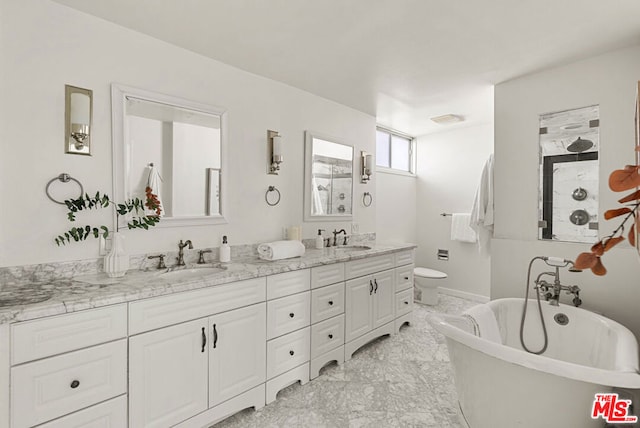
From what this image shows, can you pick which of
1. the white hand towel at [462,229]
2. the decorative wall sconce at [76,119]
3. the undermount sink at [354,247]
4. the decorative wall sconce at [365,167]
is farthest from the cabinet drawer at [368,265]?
the decorative wall sconce at [76,119]

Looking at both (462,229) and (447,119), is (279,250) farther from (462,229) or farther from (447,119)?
(462,229)

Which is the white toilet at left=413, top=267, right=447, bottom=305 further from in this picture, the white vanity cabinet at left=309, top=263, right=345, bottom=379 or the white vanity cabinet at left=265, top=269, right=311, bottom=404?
the white vanity cabinet at left=265, top=269, right=311, bottom=404

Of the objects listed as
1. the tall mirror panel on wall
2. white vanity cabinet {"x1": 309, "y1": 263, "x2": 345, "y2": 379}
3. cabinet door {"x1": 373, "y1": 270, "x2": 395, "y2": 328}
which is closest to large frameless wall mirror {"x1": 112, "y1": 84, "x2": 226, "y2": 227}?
white vanity cabinet {"x1": 309, "y1": 263, "x2": 345, "y2": 379}

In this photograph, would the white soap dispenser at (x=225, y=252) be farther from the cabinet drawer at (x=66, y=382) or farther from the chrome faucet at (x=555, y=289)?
the chrome faucet at (x=555, y=289)

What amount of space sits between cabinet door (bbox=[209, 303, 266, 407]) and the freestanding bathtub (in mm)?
1095

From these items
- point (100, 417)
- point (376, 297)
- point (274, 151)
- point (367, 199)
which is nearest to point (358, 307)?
point (376, 297)

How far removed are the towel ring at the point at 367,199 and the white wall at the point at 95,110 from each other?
57.7 inches

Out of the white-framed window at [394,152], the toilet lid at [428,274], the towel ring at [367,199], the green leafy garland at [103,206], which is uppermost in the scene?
the white-framed window at [394,152]

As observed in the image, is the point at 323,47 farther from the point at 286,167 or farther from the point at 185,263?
the point at 185,263

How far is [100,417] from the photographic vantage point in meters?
→ 1.45

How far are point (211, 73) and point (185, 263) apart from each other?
4.63 feet

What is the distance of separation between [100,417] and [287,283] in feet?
3.87

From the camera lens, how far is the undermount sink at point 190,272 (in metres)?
1.99

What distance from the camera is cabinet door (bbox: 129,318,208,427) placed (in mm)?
1564
